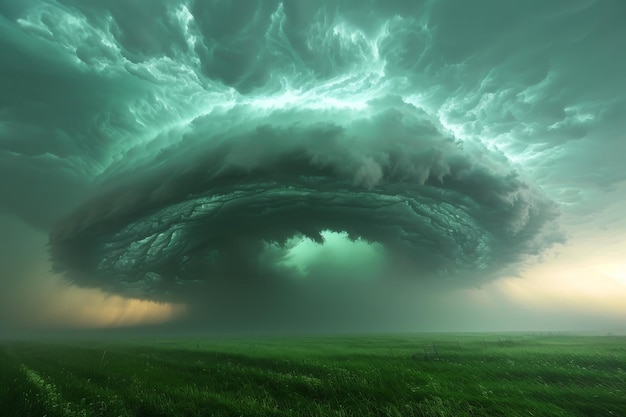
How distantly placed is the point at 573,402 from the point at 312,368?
52.0 ft

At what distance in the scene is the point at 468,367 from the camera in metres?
23.2

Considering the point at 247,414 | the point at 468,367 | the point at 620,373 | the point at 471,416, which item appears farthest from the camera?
the point at 468,367

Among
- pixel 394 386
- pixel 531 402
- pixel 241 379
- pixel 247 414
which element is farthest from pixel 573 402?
pixel 241 379

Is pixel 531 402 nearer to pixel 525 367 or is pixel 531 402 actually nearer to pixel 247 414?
pixel 525 367

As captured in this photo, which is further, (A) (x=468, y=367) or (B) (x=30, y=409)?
(A) (x=468, y=367)

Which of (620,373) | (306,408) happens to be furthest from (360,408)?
(620,373)

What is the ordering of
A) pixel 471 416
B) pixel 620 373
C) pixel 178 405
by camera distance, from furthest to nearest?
1. pixel 620 373
2. pixel 178 405
3. pixel 471 416

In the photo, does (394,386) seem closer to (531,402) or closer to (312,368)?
(531,402)

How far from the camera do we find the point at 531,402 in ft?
46.3

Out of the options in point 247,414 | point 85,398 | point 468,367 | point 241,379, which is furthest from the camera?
point 468,367

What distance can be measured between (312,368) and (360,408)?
10.5m

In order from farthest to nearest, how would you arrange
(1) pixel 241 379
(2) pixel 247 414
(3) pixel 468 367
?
(3) pixel 468 367, (1) pixel 241 379, (2) pixel 247 414

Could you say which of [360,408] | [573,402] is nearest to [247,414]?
[360,408]

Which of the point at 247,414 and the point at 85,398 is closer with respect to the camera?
the point at 247,414
